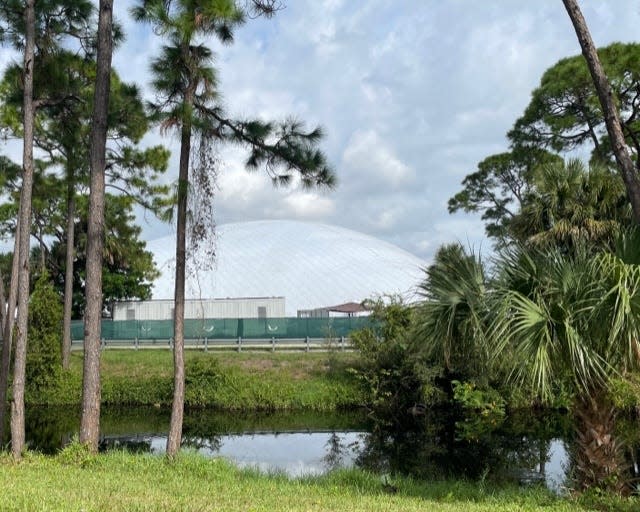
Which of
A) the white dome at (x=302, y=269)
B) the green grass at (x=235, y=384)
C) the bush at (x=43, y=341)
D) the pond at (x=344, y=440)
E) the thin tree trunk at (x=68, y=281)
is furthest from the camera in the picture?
A: the white dome at (x=302, y=269)

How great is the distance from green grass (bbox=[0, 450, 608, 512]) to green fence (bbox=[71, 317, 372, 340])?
67.9 feet

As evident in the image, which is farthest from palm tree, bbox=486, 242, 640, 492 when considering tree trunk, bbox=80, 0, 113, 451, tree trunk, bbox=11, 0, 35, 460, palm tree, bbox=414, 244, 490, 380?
tree trunk, bbox=11, 0, 35, 460

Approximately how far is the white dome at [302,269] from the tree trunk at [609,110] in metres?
38.7

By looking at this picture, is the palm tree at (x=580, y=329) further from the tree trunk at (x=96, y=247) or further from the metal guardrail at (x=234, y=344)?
the metal guardrail at (x=234, y=344)

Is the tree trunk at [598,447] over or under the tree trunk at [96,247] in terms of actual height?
under

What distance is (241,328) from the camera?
115ft

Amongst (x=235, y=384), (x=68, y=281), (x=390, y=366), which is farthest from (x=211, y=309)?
(x=390, y=366)

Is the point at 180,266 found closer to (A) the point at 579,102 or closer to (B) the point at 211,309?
(A) the point at 579,102

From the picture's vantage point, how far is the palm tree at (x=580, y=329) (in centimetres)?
812

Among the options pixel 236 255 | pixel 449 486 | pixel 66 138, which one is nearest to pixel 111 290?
pixel 236 255

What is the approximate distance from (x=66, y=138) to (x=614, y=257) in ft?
42.7

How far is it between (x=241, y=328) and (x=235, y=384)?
7558 millimetres

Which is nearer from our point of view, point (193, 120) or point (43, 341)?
point (193, 120)

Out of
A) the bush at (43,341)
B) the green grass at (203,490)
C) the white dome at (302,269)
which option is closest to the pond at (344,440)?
the bush at (43,341)
